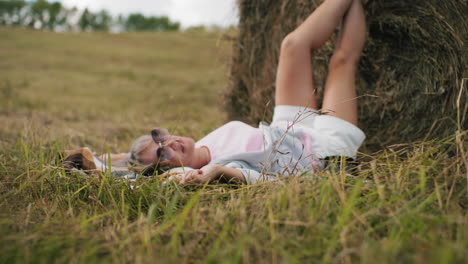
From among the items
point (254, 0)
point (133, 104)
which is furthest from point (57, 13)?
point (254, 0)

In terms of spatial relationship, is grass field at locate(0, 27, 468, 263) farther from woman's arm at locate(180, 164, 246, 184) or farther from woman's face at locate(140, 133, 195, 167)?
woman's face at locate(140, 133, 195, 167)

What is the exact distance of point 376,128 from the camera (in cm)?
A: 240

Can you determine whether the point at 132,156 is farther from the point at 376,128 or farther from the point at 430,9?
the point at 430,9

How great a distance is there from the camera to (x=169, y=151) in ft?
5.80

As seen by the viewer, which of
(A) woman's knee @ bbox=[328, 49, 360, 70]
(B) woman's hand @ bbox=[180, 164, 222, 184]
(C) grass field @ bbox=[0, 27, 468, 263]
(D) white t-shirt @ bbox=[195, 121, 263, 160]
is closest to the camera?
(C) grass field @ bbox=[0, 27, 468, 263]

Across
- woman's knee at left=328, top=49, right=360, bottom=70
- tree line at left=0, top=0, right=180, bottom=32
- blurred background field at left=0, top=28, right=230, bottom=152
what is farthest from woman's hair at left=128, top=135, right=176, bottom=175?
tree line at left=0, top=0, right=180, bottom=32

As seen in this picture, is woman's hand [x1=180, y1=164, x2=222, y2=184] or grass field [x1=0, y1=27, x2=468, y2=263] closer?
grass field [x1=0, y1=27, x2=468, y2=263]

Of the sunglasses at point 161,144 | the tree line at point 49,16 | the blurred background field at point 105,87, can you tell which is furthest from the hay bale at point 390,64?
the tree line at point 49,16

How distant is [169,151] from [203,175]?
1.20 ft

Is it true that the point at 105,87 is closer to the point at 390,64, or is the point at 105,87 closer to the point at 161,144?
the point at 161,144

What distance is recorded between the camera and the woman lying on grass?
1787 millimetres

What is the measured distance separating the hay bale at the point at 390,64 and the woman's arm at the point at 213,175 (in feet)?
1.32

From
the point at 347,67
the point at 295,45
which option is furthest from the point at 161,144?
the point at 347,67

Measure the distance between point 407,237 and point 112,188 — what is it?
1.01 m
